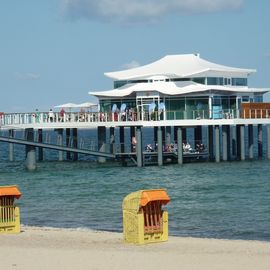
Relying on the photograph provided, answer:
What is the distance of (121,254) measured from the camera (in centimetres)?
1794

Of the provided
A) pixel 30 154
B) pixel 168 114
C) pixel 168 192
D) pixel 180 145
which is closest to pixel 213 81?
pixel 168 114

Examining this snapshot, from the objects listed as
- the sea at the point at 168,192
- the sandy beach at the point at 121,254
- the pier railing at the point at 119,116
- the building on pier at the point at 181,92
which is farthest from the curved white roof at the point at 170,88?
the sandy beach at the point at 121,254

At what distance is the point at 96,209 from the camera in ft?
107

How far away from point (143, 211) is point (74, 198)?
18.0m

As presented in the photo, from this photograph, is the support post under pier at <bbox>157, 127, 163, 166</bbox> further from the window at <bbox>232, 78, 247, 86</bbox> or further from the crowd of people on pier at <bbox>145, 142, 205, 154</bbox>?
the window at <bbox>232, 78, 247, 86</bbox>

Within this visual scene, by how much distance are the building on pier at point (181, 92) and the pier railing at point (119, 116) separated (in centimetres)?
6

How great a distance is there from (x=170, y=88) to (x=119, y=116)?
3.67 meters

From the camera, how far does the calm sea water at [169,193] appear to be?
91.3 ft

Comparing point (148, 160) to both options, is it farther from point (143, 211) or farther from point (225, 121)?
point (143, 211)

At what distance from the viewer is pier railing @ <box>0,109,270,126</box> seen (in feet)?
178

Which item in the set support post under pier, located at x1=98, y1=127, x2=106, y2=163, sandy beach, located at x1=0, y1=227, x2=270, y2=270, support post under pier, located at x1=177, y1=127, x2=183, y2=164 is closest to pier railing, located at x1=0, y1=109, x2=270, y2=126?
support post under pier, located at x1=98, y1=127, x2=106, y2=163

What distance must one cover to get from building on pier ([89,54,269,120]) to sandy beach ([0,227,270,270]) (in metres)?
33.0

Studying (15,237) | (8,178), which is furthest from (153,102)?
(15,237)

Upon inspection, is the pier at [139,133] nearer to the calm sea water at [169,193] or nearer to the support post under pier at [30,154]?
the support post under pier at [30,154]
